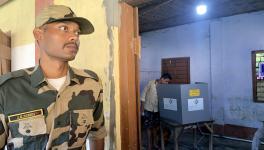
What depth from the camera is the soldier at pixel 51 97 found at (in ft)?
3.36

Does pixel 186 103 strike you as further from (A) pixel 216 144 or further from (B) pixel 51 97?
(B) pixel 51 97

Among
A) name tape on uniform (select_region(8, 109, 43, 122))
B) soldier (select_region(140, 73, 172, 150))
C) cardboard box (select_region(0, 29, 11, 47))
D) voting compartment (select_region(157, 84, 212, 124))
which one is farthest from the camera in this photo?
soldier (select_region(140, 73, 172, 150))

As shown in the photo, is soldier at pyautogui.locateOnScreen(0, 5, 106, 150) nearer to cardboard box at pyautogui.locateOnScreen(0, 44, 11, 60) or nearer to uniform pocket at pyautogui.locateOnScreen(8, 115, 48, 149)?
uniform pocket at pyautogui.locateOnScreen(8, 115, 48, 149)

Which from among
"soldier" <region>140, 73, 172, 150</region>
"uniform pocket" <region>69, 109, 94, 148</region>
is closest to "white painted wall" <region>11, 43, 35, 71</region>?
"uniform pocket" <region>69, 109, 94, 148</region>

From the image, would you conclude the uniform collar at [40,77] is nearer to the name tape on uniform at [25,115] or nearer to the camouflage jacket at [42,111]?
the camouflage jacket at [42,111]

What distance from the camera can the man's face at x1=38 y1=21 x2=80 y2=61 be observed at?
1.12m

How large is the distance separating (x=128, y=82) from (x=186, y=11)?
11.8 feet

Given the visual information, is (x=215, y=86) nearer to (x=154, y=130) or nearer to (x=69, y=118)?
(x=154, y=130)

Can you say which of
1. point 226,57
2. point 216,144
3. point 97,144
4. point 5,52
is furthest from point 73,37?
point 226,57

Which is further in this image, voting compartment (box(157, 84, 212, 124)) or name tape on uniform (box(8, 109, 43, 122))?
voting compartment (box(157, 84, 212, 124))

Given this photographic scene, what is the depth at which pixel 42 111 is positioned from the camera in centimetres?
106

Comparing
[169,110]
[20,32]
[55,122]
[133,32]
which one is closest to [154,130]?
[169,110]

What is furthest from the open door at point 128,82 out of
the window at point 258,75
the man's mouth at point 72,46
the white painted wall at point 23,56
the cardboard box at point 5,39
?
the window at point 258,75

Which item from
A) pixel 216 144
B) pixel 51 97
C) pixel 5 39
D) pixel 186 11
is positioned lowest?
pixel 216 144
